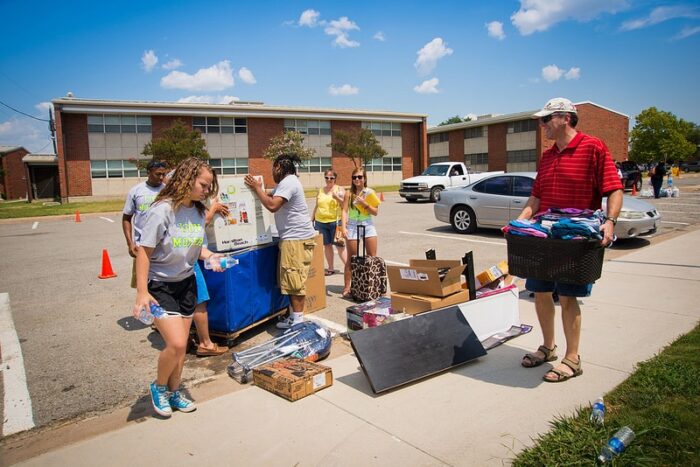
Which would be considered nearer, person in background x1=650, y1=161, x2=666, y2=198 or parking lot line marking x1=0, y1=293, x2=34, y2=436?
parking lot line marking x1=0, y1=293, x2=34, y2=436

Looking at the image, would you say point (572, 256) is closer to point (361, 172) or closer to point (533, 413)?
point (533, 413)

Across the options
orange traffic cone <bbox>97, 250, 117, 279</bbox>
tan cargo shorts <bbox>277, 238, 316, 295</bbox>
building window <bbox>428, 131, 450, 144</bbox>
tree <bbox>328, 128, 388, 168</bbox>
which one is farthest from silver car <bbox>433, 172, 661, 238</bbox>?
building window <bbox>428, 131, 450, 144</bbox>

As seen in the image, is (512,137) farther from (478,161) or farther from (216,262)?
(216,262)

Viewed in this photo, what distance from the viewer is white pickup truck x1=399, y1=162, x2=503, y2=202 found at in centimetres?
2266

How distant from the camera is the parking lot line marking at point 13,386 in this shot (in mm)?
3406

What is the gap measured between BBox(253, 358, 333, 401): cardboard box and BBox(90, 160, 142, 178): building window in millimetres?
34780

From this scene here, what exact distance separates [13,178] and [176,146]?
35.9 metres

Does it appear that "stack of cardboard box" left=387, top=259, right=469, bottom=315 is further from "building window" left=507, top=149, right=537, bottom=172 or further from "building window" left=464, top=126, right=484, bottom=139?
"building window" left=464, top=126, right=484, bottom=139

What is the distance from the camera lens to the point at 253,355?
13.8 feet

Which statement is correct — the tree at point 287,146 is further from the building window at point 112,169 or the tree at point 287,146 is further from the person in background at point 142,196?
the person in background at point 142,196

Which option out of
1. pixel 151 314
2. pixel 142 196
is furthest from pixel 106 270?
pixel 151 314

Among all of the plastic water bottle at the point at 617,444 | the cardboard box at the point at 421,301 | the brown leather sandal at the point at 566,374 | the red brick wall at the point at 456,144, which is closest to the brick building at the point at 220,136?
the red brick wall at the point at 456,144

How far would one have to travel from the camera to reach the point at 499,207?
11.3 meters

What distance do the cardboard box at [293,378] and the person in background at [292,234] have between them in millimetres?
923
